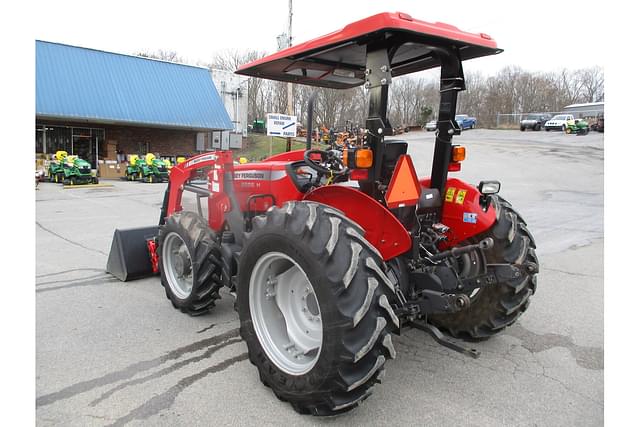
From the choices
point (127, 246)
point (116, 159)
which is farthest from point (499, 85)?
point (127, 246)

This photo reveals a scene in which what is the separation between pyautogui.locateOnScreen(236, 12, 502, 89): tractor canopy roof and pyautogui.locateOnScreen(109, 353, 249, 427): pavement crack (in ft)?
7.39

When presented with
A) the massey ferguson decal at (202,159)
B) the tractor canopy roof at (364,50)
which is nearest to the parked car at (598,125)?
the tractor canopy roof at (364,50)

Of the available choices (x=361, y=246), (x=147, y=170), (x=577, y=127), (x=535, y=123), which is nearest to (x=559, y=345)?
(x=361, y=246)

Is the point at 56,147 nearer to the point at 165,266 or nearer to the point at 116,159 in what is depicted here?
the point at 116,159

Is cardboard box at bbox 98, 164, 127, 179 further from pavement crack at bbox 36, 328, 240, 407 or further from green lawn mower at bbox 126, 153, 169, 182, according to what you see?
pavement crack at bbox 36, 328, 240, 407

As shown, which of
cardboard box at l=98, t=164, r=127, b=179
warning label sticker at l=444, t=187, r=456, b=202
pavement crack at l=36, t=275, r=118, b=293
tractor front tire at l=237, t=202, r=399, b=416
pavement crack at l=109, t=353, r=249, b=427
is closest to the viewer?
tractor front tire at l=237, t=202, r=399, b=416

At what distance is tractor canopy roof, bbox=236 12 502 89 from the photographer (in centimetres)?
251

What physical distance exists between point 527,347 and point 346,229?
6.99ft

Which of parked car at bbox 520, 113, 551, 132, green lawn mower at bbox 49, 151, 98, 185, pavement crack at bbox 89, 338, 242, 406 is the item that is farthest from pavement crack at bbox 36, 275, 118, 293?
parked car at bbox 520, 113, 551, 132

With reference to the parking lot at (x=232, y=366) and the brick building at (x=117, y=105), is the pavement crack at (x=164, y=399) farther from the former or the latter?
the brick building at (x=117, y=105)

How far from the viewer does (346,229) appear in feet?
8.29

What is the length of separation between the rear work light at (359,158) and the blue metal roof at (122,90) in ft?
69.0

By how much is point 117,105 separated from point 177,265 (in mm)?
20383

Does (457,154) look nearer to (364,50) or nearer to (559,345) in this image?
(364,50)
